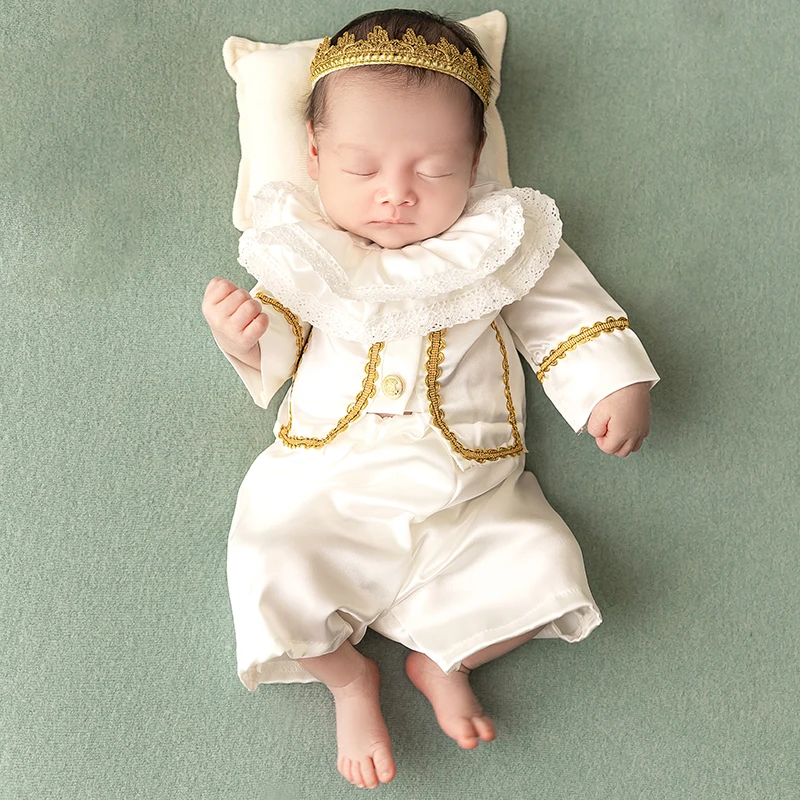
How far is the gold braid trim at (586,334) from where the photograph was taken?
134cm

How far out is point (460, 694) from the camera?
1356mm

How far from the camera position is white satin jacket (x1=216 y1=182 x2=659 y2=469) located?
4.08 ft

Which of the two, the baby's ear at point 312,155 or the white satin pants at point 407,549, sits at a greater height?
the baby's ear at point 312,155

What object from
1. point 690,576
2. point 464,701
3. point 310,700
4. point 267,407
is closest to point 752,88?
point 690,576

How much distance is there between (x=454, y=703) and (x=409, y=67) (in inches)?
37.3

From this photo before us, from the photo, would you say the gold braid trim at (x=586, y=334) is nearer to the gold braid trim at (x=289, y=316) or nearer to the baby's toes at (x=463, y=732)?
the gold braid trim at (x=289, y=316)

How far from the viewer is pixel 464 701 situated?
135cm

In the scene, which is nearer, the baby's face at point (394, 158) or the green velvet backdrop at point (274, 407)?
the baby's face at point (394, 158)

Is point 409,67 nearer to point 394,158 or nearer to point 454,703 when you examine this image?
point 394,158

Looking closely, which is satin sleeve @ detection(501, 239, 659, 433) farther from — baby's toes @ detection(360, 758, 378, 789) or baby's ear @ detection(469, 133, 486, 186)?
baby's toes @ detection(360, 758, 378, 789)

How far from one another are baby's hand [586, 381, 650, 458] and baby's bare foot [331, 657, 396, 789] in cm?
52

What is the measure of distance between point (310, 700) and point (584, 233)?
90 cm

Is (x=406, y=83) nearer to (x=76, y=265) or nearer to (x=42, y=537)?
(x=76, y=265)

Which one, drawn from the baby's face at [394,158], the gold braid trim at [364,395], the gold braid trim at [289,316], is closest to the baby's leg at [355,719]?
the gold braid trim at [364,395]
